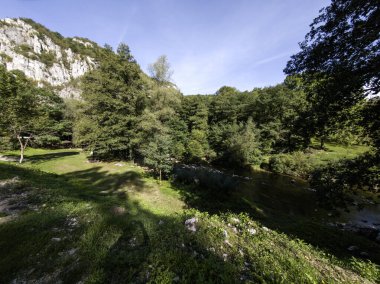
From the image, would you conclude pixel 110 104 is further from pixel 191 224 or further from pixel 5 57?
pixel 5 57

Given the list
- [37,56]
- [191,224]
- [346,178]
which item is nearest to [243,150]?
[346,178]

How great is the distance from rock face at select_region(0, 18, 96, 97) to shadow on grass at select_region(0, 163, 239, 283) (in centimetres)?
8081

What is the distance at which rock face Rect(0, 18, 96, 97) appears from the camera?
81250 mm

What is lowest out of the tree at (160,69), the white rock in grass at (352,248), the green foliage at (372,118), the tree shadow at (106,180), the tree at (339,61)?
the white rock in grass at (352,248)

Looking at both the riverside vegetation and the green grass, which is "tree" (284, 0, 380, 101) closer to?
the riverside vegetation

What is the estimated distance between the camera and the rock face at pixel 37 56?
81250 millimetres

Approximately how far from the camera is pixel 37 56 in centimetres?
8819

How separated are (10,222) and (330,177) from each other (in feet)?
33.4

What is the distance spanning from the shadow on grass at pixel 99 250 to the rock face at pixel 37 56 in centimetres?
8081

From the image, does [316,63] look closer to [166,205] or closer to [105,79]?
[166,205]

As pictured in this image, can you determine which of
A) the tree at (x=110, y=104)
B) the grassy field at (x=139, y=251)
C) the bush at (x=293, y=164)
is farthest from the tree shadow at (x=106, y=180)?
the bush at (x=293, y=164)

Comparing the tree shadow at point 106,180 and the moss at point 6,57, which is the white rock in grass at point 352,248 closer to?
the tree shadow at point 106,180

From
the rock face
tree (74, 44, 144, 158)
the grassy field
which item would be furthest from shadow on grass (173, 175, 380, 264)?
the rock face

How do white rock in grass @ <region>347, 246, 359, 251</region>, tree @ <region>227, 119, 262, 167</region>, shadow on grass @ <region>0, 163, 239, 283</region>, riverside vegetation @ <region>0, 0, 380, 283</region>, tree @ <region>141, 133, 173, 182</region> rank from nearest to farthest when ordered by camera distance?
shadow on grass @ <region>0, 163, 239, 283</region>, riverside vegetation @ <region>0, 0, 380, 283</region>, white rock in grass @ <region>347, 246, 359, 251</region>, tree @ <region>141, 133, 173, 182</region>, tree @ <region>227, 119, 262, 167</region>
